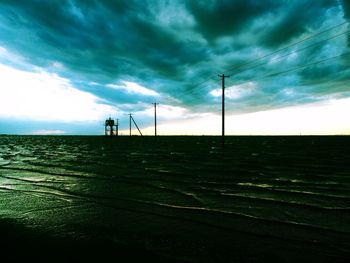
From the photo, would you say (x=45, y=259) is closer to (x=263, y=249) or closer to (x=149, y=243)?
(x=149, y=243)

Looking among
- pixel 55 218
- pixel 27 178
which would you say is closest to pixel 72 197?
pixel 55 218

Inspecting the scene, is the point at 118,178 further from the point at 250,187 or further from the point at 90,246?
the point at 90,246

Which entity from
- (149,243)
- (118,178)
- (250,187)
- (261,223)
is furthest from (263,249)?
(118,178)

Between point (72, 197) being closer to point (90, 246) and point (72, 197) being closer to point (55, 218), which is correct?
point (55, 218)

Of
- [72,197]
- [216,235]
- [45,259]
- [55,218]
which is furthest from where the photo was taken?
[72,197]

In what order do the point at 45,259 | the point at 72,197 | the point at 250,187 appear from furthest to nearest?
the point at 250,187 < the point at 72,197 < the point at 45,259

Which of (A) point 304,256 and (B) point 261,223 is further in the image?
(B) point 261,223

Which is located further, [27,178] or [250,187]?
[27,178]

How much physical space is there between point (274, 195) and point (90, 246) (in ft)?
24.1

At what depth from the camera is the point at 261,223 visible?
270 inches

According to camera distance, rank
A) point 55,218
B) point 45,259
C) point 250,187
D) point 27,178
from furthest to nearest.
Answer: point 27,178, point 250,187, point 55,218, point 45,259

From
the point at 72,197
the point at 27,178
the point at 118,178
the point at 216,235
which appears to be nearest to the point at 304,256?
the point at 216,235

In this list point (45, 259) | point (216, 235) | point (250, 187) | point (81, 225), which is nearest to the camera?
point (45, 259)

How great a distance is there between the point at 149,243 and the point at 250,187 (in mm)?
7360
